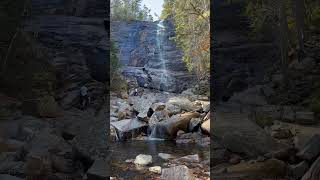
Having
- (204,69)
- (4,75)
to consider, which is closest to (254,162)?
(4,75)

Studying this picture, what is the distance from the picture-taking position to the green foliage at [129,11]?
8487mm

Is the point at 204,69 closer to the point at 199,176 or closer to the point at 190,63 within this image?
the point at 190,63

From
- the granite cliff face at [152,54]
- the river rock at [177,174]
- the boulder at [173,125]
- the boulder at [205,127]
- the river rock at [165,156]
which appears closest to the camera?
the river rock at [177,174]

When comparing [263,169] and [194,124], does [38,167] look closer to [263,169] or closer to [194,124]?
[263,169]

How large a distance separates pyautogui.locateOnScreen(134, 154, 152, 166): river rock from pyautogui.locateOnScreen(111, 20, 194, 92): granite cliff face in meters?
2.59

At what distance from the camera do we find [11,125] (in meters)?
3.84

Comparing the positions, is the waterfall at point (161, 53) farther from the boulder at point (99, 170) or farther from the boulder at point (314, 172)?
the boulder at point (314, 172)

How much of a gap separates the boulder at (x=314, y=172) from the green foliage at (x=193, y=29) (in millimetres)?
4708

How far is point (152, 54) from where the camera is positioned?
9773mm

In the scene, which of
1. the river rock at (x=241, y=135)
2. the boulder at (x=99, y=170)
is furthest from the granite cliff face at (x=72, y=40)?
the river rock at (x=241, y=135)

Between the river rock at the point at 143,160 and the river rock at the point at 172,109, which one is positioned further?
the river rock at the point at 172,109

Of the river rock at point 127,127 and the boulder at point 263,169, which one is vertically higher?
the boulder at point 263,169

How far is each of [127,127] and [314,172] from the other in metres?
4.76

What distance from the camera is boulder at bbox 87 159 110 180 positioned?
3799 millimetres
